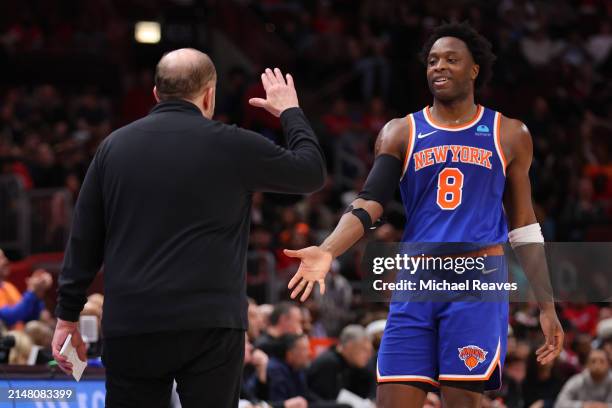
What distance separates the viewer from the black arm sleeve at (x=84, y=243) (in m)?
4.60

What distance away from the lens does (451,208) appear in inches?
219

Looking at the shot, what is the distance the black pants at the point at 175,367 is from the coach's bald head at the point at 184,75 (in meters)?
0.92

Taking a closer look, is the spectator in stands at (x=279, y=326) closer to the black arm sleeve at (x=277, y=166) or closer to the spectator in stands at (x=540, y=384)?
the spectator in stands at (x=540, y=384)

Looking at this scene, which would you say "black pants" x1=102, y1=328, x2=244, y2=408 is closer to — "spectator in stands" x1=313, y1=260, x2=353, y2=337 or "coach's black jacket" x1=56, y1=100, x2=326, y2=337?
"coach's black jacket" x1=56, y1=100, x2=326, y2=337

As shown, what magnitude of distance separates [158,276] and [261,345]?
588 cm

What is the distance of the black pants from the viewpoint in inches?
176

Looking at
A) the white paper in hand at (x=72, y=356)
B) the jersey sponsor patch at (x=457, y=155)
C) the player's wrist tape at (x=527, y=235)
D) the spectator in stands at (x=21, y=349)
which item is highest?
the jersey sponsor patch at (x=457, y=155)

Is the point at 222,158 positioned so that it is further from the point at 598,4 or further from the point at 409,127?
the point at 598,4

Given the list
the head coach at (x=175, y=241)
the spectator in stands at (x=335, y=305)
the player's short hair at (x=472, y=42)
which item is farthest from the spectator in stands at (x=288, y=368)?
the head coach at (x=175, y=241)

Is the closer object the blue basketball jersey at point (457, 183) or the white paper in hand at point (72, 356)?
the white paper in hand at point (72, 356)

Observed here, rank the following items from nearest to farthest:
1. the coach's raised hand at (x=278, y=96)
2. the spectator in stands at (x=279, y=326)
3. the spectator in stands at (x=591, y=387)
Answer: the coach's raised hand at (x=278, y=96), the spectator in stands at (x=279, y=326), the spectator in stands at (x=591, y=387)

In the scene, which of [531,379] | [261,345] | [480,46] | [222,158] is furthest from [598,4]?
[222,158]

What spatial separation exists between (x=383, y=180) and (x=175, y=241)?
145 centimetres

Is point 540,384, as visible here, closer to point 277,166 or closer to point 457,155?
point 457,155
